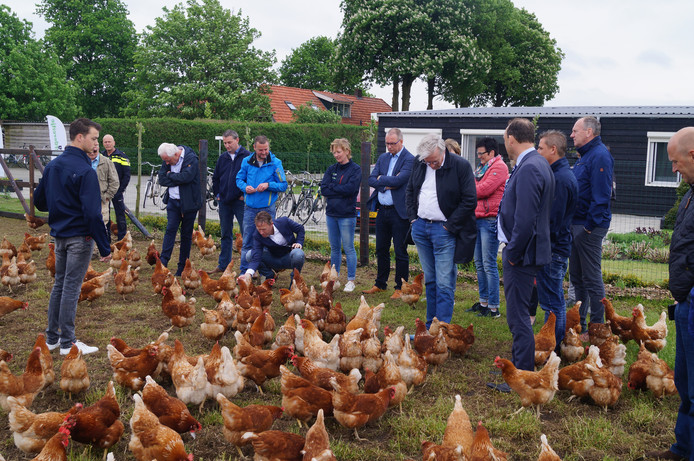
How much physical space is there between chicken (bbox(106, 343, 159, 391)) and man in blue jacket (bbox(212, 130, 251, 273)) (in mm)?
4268

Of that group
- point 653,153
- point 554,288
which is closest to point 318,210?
point 554,288

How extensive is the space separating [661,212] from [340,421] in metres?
15.4

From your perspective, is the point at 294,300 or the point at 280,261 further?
the point at 280,261

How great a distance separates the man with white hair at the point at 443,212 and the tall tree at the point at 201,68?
31.5 meters

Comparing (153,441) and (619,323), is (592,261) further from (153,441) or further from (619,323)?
(153,441)

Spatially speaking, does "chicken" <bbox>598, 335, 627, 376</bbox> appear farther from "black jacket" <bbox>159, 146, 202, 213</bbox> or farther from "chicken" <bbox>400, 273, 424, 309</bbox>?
"black jacket" <bbox>159, 146, 202, 213</bbox>

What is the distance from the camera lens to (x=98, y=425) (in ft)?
11.8

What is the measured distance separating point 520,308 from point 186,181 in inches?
216

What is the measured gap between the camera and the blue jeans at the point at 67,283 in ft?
16.8

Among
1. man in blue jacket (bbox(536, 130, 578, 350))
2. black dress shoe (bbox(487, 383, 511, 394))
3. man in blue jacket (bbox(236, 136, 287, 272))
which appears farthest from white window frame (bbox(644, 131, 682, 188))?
black dress shoe (bbox(487, 383, 511, 394))

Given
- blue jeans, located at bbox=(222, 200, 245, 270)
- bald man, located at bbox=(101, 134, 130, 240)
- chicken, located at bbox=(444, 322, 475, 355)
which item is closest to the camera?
chicken, located at bbox=(444, 322, 475, 355)

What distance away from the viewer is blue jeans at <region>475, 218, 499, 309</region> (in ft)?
21.8

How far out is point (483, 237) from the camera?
6.70 metres

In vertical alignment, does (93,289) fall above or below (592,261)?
below
